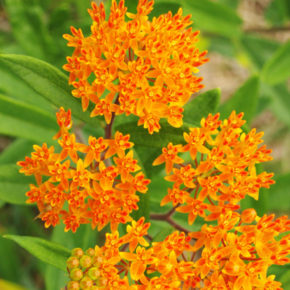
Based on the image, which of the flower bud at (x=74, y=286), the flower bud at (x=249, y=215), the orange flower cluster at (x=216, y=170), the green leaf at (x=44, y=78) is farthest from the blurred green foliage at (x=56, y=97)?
the flower bud at (x=249, y=215)

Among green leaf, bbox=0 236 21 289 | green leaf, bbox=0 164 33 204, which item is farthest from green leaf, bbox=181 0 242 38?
green leaf, bbox=0 236 21 289

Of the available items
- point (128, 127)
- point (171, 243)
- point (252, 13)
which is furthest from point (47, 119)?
point (252, 13)

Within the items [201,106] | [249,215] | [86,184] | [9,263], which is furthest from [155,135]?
[9,263]

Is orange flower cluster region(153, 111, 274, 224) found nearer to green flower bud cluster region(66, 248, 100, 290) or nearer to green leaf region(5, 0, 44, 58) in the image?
green flower bud cluster region(66, 248, 100, 290)

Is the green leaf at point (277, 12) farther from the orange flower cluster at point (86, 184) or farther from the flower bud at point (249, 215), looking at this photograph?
the orange flower cluster at point (86, 184)

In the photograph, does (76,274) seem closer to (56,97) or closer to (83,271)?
(83,271)

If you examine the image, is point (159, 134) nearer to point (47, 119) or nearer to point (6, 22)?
point (47, 119)
